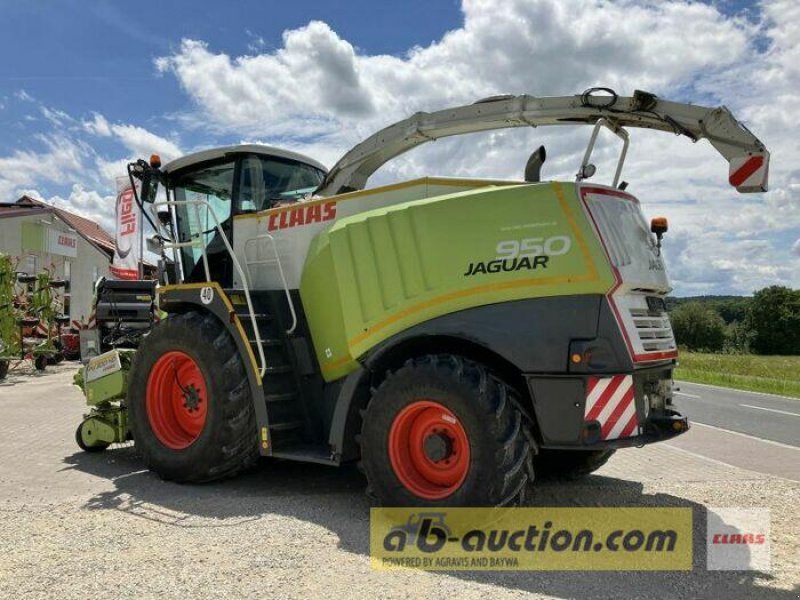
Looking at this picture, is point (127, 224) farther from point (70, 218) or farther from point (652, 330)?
point (70, 218)

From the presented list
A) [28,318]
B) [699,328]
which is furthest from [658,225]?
[699,328]

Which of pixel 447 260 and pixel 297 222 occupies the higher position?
pixel 297 222

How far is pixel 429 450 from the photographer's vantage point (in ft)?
14.9

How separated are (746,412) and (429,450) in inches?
445

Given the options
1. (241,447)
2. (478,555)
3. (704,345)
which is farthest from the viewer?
(704,345)

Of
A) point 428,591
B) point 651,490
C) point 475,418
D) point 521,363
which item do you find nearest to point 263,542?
point 428,591

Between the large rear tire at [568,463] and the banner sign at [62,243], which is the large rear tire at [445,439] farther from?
the banner sign at [62,243]

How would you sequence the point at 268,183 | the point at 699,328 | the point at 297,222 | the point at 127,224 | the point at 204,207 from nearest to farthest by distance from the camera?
the point at 297,222 → the point at 268,183 → the point at 204,207 → the point at 127,224 → the point at 699,328

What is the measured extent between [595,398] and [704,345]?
91.3 metres

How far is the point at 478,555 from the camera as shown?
4219 millimetres

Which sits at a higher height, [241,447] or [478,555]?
[241,447]

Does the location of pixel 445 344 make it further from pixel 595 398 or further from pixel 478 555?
pixel 478 555

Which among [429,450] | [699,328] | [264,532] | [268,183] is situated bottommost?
[264,532]

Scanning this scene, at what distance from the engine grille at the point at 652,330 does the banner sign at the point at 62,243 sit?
27.3 metres
